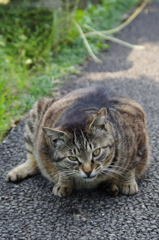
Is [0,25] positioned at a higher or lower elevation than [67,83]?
higher

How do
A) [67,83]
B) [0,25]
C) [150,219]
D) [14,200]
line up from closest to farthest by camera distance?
[150,219] → [14,200] → [67,83] → [0,25]

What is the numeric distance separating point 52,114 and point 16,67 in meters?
2.65

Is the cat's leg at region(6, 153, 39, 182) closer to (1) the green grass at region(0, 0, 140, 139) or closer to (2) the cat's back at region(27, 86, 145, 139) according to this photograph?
(2) the cat's back at region(27, 86, 145, 139)

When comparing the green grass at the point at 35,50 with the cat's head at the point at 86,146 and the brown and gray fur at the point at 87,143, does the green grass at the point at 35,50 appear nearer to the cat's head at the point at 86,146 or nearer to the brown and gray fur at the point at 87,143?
the brown and gray fur at the point at 87,143

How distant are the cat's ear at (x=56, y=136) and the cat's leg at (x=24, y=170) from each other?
0.71 m

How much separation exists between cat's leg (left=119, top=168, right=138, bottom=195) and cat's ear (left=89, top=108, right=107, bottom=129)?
563mm

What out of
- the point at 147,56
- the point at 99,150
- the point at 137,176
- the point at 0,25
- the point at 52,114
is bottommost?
the point at 137,176

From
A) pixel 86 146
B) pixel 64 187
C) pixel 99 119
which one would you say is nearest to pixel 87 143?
pixel 86 146

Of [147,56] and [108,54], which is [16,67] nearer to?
[108,54]

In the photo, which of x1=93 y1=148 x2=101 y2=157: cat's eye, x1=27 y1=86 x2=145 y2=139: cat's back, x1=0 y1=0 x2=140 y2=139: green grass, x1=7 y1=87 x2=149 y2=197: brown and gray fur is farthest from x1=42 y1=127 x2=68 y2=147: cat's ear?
x1=0 y1=0 x2=140 y2=139: green grass

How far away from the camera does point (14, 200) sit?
316cm

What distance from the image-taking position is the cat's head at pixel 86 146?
2.81 meters

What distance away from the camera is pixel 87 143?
282 cm

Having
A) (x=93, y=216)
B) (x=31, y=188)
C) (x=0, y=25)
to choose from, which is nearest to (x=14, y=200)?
(x=31, y=188)
